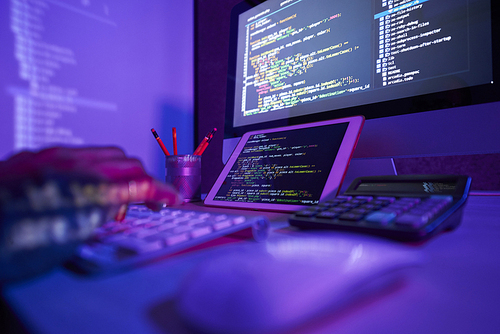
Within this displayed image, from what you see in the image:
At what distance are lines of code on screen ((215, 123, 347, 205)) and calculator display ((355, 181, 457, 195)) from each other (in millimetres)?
68

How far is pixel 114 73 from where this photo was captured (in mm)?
925

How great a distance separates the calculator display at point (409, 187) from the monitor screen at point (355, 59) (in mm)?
155

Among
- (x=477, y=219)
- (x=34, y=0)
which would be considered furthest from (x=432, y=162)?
(x=34, y=0)

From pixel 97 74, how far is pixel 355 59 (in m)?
0.80

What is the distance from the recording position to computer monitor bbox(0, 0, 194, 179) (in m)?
0.75

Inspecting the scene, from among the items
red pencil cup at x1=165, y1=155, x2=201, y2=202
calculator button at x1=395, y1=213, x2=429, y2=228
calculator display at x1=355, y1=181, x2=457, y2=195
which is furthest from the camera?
red pencil cup at x1=165, y1=155, x2=201, y2=202

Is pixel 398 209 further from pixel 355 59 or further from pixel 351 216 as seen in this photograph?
pixel 355 59

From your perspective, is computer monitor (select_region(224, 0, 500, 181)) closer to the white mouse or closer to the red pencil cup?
the red pencil cup

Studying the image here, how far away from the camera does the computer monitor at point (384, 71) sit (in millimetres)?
432

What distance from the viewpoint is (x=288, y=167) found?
1.71 ft

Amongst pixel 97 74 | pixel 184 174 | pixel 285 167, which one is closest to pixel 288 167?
pixel 285 167

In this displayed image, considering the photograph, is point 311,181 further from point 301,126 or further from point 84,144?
point 84,144

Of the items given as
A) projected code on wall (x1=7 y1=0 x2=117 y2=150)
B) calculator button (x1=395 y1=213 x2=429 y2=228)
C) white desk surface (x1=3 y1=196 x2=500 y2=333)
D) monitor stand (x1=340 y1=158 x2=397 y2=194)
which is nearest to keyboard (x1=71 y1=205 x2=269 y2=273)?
white desk surface (x1=3 y1=196 x2=500 y2=333)

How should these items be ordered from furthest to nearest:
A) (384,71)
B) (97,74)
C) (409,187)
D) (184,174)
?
(97,74) → (184,174) → (384,71) → (409,187)
